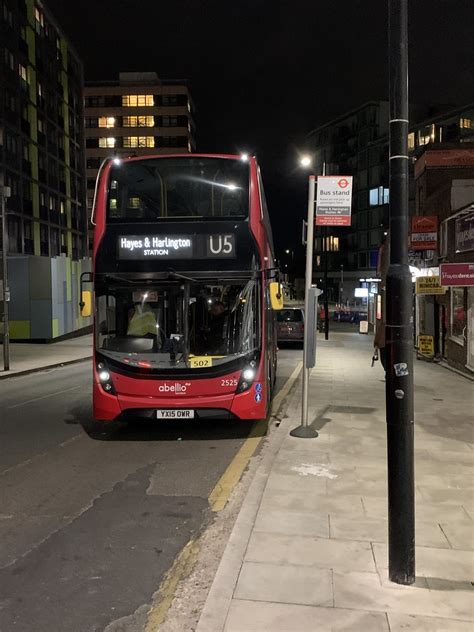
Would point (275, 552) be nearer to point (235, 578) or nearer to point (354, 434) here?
point (235, 578)

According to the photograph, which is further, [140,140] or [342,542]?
[140,140]

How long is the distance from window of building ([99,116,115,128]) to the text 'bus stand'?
88.8m

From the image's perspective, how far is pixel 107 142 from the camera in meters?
86.6

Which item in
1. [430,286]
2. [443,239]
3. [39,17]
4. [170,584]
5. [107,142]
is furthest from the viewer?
[107,142]

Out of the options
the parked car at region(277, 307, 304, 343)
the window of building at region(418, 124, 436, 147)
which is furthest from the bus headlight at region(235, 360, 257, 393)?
the window of building at region(418, 124, 436, 147)

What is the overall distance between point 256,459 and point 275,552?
3.32 metres

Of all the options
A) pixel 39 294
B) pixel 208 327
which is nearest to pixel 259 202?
pixel 208 327

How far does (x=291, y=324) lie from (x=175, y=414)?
68.1ft

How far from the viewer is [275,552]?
4.47 metres

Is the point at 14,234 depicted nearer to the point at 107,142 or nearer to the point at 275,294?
the point at 275,294

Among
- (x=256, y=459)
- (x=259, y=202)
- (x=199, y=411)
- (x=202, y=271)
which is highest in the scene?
(x=259, y=202)

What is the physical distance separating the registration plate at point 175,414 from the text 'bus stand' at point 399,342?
4.73 m

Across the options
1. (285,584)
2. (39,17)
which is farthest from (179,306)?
(39,17)

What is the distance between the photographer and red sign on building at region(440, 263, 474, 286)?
13.0m
